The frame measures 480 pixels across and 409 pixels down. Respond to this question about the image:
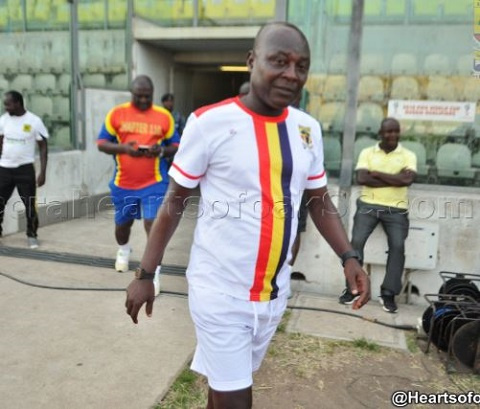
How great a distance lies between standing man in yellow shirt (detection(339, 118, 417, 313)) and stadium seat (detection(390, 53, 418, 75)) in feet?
1.77

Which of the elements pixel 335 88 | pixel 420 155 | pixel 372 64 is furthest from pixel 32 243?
pixel 420 155

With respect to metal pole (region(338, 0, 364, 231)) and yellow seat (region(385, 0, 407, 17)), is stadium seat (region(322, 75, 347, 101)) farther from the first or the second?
yellow seat (region(385, 0, 407, 17))

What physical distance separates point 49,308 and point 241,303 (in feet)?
9.71

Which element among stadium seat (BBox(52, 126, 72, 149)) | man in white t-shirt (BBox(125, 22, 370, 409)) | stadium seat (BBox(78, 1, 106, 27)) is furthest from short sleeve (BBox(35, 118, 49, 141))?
man in white t-shirt (BBox(125, 22, 370, 409))

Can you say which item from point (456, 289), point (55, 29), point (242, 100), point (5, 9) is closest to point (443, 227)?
point (456, 289)

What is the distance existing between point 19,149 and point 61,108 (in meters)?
2.36

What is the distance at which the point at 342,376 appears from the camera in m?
3.55

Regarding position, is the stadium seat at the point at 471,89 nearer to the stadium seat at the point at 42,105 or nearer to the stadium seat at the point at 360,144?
the stadium seat at the point at 360,144

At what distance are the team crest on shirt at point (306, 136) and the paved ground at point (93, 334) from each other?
74.2 inches

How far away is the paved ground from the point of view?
3145 millimetres

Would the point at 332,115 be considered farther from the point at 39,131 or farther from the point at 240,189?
the point at 39,131

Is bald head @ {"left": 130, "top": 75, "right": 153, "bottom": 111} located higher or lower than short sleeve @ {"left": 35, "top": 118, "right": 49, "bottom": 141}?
higher

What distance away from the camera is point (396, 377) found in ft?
11.7

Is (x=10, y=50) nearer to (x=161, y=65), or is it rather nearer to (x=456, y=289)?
(x=161, y=65)
